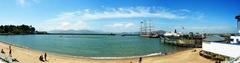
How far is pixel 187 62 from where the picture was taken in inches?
1390

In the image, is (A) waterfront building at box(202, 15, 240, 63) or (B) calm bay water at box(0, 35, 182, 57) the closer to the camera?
(A) waterfront building at box(202, 15, 240, 63)

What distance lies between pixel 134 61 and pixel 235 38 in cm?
1178

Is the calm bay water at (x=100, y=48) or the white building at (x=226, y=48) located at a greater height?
the white building at (x=226, y=48)

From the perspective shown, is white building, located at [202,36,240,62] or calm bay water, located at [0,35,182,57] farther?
calm bay water, located at [0,35,182,57]

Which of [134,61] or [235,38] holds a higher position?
[235,38]

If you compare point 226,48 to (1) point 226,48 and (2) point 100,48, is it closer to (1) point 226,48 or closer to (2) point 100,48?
(1) point 226,48

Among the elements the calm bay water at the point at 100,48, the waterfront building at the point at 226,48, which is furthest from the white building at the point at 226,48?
the calm bay water at the point at 100,48

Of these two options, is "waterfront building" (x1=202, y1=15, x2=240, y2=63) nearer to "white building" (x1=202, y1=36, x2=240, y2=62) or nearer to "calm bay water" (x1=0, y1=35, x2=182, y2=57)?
"white building" (x1=202, y1=36, x2=240, y2=62)

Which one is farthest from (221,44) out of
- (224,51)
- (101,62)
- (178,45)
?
(178,45)

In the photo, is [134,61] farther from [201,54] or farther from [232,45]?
[232,45]

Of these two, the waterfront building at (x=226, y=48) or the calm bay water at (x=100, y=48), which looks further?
the calm bay water at (x=100, y=48)

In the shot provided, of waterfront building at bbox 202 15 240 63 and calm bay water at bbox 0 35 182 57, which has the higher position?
waterfront building at bbox 202 15 240 63

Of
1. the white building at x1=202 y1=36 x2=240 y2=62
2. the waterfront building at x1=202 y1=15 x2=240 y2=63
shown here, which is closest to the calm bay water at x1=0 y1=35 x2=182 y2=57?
the waterfront building at x1=202 y1=15 x2=240 y2=63

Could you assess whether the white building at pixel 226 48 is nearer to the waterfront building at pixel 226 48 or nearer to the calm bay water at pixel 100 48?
the waterfront building at pixel 226 48
